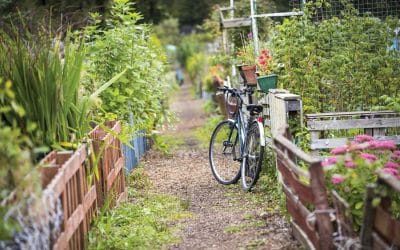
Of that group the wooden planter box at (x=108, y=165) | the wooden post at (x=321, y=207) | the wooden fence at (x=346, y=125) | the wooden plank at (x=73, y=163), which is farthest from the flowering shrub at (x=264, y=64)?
the wooden post at (x=321, y=207)

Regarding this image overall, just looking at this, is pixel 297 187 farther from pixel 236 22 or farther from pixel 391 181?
pixel 236 22

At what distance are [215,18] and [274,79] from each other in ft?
32.2

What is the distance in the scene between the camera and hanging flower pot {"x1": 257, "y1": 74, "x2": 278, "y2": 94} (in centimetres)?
746

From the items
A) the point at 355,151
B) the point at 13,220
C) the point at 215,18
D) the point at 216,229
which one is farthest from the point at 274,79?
the point at 215,18

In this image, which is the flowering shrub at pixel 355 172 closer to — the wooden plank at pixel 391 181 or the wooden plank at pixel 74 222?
the wooden plank at pixel 391 181

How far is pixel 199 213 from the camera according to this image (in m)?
6.46

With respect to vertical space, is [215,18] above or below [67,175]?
above

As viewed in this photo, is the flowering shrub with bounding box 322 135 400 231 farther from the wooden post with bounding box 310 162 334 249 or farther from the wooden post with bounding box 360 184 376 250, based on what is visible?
the wooden post with bounding box 360 184 376 250

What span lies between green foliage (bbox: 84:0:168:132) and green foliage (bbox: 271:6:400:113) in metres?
1.87

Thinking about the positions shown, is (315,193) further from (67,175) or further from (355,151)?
(67,175)

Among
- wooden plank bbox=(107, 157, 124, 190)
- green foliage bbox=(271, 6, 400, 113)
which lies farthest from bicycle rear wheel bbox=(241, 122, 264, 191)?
wooden plank bbox=(107, 157, 124, 190)

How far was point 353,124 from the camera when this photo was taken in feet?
22.4

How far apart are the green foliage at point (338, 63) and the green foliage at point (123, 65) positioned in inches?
73.5

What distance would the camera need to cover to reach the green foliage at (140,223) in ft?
17.1
